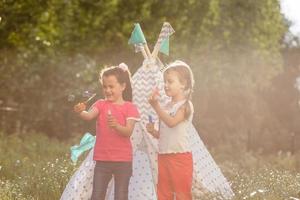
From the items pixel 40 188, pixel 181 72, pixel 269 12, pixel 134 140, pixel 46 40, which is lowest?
pixel 40 188

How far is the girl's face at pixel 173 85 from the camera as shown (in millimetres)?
7902

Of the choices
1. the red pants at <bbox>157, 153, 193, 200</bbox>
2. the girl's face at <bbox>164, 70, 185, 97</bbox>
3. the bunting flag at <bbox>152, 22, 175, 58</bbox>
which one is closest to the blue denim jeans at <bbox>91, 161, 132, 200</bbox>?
the red pants at <bbox>157, 153, 193, 200</bbox>

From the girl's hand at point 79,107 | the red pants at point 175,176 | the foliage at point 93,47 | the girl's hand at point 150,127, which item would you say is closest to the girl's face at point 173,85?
the girl's hand at point 150,127

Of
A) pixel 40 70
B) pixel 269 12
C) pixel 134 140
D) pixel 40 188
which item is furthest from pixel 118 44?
pixel 134 140

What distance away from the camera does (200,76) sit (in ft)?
84.2

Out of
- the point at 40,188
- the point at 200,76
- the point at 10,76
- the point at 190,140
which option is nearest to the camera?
the point at 190,140

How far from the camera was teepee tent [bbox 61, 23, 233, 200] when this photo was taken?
8.58 metres

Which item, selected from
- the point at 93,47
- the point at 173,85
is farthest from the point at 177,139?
the point at 93,47

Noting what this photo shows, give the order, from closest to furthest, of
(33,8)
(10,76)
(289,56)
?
(33,8) → (10,76) → (289,56)

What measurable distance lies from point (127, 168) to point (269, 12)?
22.6 m

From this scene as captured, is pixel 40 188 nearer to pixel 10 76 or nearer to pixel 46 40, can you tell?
pixel 46 40

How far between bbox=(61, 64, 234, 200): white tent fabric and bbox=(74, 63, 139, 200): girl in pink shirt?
746 millimetres

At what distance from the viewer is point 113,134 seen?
7742mm

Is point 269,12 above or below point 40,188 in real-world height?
above
